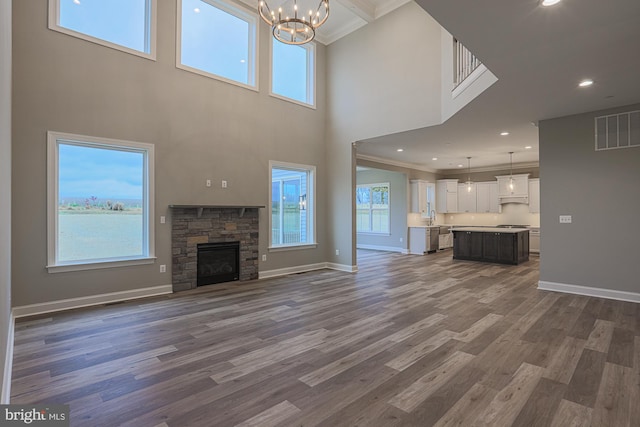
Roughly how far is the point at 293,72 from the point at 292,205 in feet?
9.55

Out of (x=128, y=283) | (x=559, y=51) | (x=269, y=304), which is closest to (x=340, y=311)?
(x=269, y=304)

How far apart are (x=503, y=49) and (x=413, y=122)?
2.88 meters

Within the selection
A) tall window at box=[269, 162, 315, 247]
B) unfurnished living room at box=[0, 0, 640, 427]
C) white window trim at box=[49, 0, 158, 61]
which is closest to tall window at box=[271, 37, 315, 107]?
unfurnished living room at box=[0, 0, 640, 427]

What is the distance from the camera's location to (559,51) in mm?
3088

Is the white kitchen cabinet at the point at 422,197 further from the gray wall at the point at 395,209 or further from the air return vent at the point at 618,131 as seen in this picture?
the air return vent at the point at 618,131

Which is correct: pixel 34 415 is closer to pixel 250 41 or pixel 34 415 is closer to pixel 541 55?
pixel 541 55

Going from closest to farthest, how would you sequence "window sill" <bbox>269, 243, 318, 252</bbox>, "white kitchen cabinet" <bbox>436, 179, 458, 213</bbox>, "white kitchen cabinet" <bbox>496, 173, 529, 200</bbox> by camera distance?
"window sill" <bbox>269, 243, 318, 252</bbox>, "white kitchen cabinet" <bbox>496, 173, 529, 200</bbox>, "white kitchen cabinet" <bbox>436, 179, 458, 213</bbox>

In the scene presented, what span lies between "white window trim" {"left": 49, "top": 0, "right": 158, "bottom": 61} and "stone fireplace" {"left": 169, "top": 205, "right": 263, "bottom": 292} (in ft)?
7.80

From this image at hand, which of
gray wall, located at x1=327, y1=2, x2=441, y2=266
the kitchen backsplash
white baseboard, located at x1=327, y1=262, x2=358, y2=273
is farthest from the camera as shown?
the kitchen backsplash

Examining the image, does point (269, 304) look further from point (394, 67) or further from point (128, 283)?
point (394, 67)

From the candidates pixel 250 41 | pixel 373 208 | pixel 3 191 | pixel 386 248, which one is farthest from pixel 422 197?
pixel 3 191

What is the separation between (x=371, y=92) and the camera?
670 cm

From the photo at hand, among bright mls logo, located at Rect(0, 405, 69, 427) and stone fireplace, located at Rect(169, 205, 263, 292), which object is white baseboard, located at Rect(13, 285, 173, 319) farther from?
bright mls logo, located at Rect(0, 405, 69, 427)

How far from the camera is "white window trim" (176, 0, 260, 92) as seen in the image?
5344 mm
